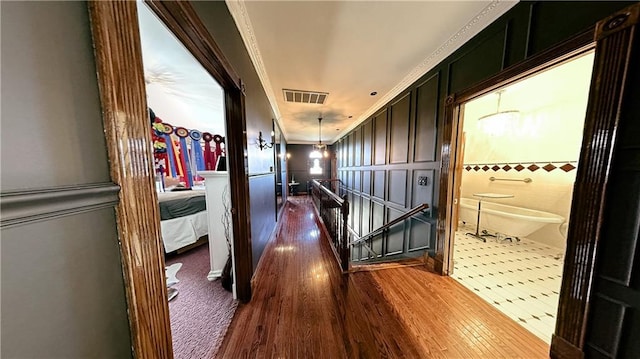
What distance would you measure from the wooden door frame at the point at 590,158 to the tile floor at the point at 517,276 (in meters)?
0.41

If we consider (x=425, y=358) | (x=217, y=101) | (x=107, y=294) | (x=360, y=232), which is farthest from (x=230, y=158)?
(x=360, y=232)

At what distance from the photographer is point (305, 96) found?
3.57 metres

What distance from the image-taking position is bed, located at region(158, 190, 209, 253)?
2.73 meters

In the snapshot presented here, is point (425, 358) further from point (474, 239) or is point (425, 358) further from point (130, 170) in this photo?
point (474, 239)

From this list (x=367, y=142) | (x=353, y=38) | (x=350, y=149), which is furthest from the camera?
(x=350, y=149)

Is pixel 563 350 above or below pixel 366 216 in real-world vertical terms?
above

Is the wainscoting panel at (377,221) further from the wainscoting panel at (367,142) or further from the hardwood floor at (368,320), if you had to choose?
the hardwood floor at (368,320)

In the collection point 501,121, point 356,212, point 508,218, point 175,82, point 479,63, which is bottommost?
point 356,212

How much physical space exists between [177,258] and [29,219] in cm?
293

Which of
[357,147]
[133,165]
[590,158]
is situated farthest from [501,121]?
[133,165]

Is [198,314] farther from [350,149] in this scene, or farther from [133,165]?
[350,149]

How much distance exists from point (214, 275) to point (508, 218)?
4858 mm

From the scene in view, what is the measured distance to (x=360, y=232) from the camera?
209 inches

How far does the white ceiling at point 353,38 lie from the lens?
1659mm
